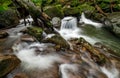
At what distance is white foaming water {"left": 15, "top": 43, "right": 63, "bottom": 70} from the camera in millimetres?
5844

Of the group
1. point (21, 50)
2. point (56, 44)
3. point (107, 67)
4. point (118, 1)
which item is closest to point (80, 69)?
point (107, 67)

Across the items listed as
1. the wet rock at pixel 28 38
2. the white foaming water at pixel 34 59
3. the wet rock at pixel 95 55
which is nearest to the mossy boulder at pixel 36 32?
the wet rock at pixel 28 38

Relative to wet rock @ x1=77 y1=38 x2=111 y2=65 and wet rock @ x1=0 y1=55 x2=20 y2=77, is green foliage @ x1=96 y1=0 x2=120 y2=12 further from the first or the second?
wet rock @ x1=0 y1=55 x2=20 y2=77

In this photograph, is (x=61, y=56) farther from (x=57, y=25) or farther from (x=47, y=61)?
(x=57, y=25)

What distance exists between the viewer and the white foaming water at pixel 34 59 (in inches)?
230

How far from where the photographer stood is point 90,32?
10.7 m

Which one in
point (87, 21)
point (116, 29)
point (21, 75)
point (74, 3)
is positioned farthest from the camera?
point (74, 3)

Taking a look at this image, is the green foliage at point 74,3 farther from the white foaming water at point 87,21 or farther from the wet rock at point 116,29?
the wet rock at point 116,29

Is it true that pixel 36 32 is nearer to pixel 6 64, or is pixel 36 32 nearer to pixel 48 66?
pixel 48 66

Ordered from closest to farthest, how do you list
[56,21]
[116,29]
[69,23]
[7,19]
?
[7,19] < [116,29] < [56,21] < [69,23]

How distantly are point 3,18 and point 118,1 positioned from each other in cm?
906

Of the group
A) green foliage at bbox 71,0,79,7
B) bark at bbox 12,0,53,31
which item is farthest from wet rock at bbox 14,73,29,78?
green foliage at bbox 71,0,79,7

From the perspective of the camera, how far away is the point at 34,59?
247 inches

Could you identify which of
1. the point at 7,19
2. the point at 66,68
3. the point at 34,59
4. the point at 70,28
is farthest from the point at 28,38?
the point at 70,28
